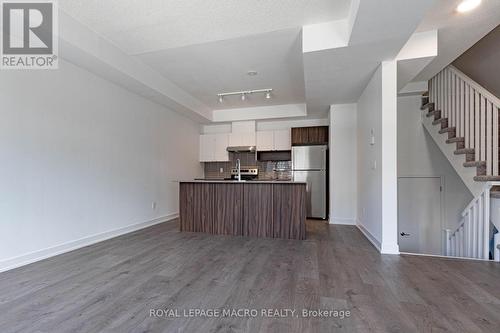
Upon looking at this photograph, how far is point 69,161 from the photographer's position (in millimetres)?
3131

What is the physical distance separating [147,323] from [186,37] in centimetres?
300

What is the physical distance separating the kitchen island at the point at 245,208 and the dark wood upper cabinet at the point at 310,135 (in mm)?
2226

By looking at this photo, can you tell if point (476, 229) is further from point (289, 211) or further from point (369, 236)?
point (289, 211)

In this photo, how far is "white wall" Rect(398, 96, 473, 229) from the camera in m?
4.37

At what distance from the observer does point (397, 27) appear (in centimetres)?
226

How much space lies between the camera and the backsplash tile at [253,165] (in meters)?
6.45

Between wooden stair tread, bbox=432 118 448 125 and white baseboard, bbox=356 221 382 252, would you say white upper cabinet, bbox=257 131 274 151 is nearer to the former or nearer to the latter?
white baseboard, bbox=356 221 382 252

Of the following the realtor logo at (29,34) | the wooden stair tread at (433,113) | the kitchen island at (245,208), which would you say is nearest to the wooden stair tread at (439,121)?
the wooden stair tread at (433,113)

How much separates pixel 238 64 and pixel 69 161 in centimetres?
275

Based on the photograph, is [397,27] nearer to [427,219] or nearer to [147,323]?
[147,323]

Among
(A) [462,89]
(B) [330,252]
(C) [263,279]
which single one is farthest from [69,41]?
(A) [462,89]

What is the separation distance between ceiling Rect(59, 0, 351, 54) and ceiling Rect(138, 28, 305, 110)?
0.18 meters

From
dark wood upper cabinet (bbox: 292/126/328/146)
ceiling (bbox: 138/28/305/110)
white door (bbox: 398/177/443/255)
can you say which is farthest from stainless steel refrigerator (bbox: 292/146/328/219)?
white door (bbox: 398/177/443/255)

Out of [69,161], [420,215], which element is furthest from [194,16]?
[420,215]
